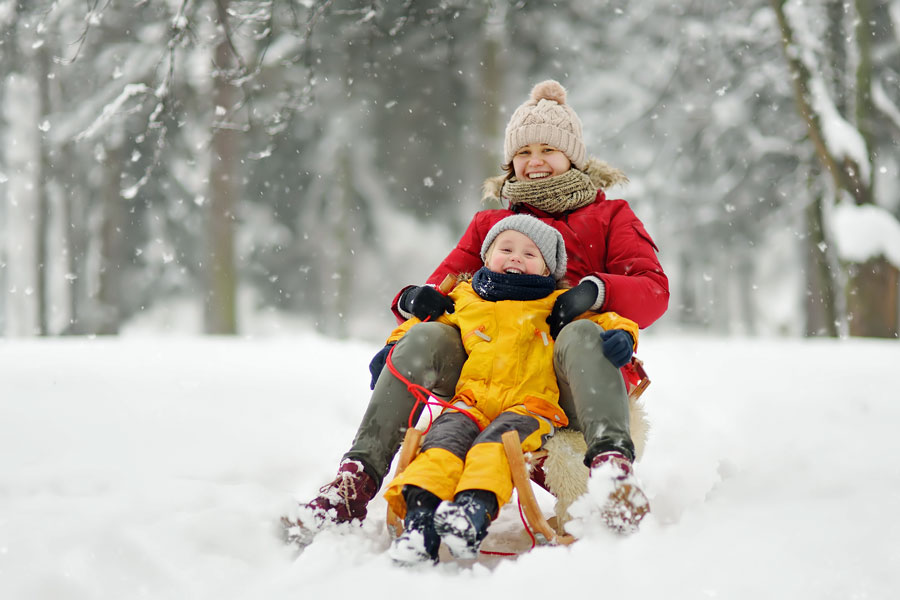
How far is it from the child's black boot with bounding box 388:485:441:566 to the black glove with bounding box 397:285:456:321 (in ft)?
2.44

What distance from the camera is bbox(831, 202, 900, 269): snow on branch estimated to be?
287 inches

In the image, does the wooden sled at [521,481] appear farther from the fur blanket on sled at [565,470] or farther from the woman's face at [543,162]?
the woman's face at [543,162]

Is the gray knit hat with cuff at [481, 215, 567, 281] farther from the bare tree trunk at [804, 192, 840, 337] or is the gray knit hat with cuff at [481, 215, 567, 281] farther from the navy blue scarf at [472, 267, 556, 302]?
the bare tree trunk at [804, 192, 840, 337]

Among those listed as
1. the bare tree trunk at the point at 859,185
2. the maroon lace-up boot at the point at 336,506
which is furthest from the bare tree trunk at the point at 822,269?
the maroon lace-up boot at the point at 336,506

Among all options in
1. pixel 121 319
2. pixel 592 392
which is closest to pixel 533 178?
pixel 592 392

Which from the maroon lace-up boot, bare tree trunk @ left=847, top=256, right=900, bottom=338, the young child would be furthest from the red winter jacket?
bare tree trunk @ left=847, top=256, right=900, bottom=338

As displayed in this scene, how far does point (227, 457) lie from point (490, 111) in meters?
6.01

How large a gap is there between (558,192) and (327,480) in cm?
155

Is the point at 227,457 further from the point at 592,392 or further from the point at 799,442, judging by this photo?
the point at 799,442

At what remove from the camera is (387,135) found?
37.5 ft

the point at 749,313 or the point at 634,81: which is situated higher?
the point at 634,81

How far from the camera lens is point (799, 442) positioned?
292 cm

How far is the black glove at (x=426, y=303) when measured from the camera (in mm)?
2592

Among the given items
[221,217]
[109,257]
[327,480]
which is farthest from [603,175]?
[109,257]
